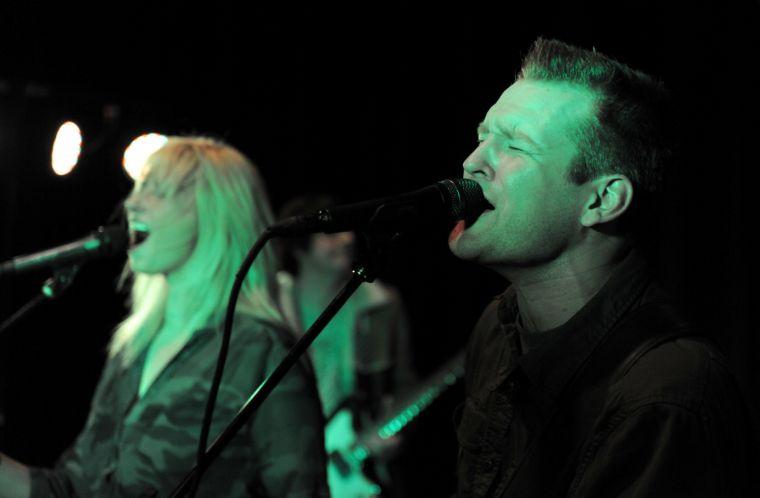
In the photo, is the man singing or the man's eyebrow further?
the man's eyebrow

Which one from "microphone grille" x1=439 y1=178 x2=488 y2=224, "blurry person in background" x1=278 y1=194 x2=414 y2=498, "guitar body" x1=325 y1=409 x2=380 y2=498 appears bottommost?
"guitar body" x1=325 y1=409 x2=380 y2=498

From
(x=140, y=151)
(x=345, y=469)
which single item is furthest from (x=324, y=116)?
(x=140, y=151)

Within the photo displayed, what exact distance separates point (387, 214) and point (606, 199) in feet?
1.77

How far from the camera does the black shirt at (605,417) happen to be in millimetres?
1287

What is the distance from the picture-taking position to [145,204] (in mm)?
2279

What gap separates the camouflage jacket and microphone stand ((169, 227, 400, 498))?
57 centimetres

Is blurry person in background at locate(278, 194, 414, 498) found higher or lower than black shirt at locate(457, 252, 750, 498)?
lower

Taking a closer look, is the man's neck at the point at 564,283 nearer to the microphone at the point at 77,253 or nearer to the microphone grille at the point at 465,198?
the microphone grille at the point at 465,198

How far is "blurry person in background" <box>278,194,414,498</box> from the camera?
176 inches

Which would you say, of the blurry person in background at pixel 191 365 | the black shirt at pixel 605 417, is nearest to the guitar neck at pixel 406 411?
the blurry person in background at pixel 191 365

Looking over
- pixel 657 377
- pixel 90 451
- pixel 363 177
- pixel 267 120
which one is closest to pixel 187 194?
pixel 90 451

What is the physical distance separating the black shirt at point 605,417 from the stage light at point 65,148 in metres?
1.32

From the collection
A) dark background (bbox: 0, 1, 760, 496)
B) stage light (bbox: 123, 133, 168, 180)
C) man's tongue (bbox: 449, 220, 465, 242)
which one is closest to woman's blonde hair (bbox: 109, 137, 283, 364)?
stage light (bbox: 123, 133, 168, 180)

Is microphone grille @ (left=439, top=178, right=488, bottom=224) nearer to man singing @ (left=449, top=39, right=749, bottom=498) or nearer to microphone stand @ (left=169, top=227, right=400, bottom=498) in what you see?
man singing @ (left=449, top=39, right=749, bottom=498)
